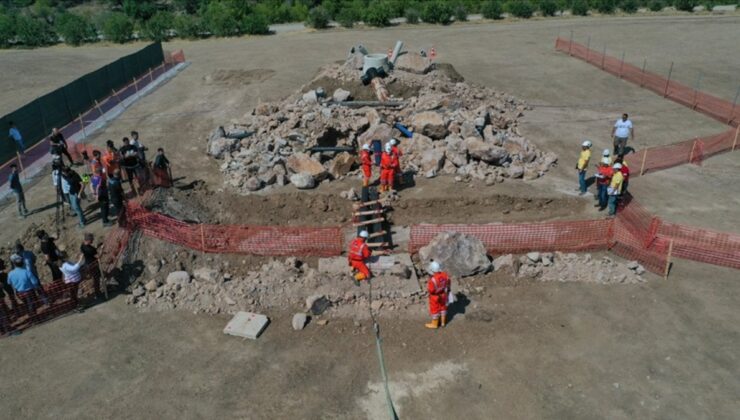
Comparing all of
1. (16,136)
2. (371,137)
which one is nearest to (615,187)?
(371,137)

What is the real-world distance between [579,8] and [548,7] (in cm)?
301

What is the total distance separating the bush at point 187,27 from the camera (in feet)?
A: 148

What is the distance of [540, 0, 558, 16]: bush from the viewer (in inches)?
1964

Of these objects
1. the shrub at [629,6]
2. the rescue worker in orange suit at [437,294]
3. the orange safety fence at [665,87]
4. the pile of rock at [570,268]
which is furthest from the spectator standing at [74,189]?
the shrub at [629,6]

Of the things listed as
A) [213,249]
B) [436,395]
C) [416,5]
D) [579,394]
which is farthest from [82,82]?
[416,5]

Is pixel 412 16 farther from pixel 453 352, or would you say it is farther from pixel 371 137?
pixel 453 352

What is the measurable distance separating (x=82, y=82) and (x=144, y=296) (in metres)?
18.5

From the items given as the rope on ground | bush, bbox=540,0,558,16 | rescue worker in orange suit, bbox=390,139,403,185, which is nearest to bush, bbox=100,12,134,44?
bush, bbox=540,0,558,16

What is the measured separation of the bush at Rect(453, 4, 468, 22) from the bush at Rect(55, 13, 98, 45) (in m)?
31.5

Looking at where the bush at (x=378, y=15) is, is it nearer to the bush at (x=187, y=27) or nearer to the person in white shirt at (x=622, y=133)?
the bush at (x=187, y=27)

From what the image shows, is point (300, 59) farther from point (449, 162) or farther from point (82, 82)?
point (449, 162)

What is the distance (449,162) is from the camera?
1805 centimetres

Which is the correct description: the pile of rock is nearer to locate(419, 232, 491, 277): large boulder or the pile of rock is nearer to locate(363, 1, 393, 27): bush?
locate(419, 232, 491, 277): large boulder

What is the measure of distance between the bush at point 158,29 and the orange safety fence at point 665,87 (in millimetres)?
31989
